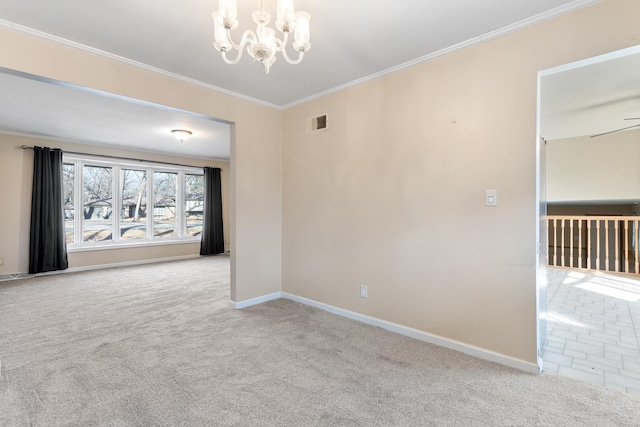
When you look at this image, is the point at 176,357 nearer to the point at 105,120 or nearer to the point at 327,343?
the point at 327,343

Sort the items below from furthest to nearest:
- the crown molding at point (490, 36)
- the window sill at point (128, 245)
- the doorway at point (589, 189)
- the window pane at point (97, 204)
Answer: the window pane at point (97, 204) → the window sill at point (128, 245) → the doorway at point (589, 189) → the crown molding at point (490, 36)

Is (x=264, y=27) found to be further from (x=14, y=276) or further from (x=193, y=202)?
(x=193, y=202)

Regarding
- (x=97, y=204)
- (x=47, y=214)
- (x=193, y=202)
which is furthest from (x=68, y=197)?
(x=193, y=202)

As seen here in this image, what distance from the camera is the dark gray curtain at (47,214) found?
17.1 feet

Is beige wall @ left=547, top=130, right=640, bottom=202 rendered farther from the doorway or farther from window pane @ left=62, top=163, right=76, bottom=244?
window pane @ left=62, top=163, right=76, bottom=244

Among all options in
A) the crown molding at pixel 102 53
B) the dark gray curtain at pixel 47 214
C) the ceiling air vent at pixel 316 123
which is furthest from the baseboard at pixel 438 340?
the dark gray curtain at pixel 47 214

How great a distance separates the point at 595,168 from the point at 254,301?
22.9 ft

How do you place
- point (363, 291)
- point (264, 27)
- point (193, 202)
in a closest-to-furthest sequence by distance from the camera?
point (264, 27)
point (363, 291)
point (193, 202)

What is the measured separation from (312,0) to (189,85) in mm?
1784

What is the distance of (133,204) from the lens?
666cm

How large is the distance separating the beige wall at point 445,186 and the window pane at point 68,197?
514cm

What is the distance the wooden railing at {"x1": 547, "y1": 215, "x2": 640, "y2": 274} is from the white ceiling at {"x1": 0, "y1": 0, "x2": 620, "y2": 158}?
5450 mm

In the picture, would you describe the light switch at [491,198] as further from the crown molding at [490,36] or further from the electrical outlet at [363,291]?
the electrical outlet at [363,291]

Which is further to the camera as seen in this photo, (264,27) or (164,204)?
(164,204)
